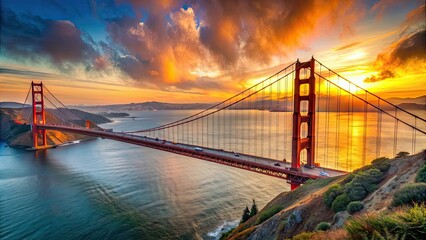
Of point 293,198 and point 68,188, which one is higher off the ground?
point 293,198

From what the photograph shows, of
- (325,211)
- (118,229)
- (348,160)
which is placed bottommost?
(118,229)

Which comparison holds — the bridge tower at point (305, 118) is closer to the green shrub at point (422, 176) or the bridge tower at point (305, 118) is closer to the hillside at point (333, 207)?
the hillside at point (333, 207)

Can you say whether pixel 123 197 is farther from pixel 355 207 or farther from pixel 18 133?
pixel 18 133

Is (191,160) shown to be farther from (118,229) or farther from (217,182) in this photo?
(118,229)

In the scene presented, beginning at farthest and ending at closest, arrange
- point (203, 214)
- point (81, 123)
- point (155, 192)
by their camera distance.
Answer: point (81, 123), point (155, 192), point (203, 214)

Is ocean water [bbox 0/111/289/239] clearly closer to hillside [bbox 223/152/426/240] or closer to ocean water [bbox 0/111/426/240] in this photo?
ocean water [bbox 0/111/426/240]

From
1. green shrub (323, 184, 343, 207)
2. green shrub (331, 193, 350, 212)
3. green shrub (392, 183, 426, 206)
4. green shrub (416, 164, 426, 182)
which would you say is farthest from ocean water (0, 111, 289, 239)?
green shrub (392, 183, 426, 206)

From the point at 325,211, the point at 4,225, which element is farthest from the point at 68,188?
the point at 325,211

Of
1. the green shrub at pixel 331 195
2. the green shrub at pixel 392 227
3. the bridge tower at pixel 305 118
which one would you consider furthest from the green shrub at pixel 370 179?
the bridge tower at pixel 305 118
